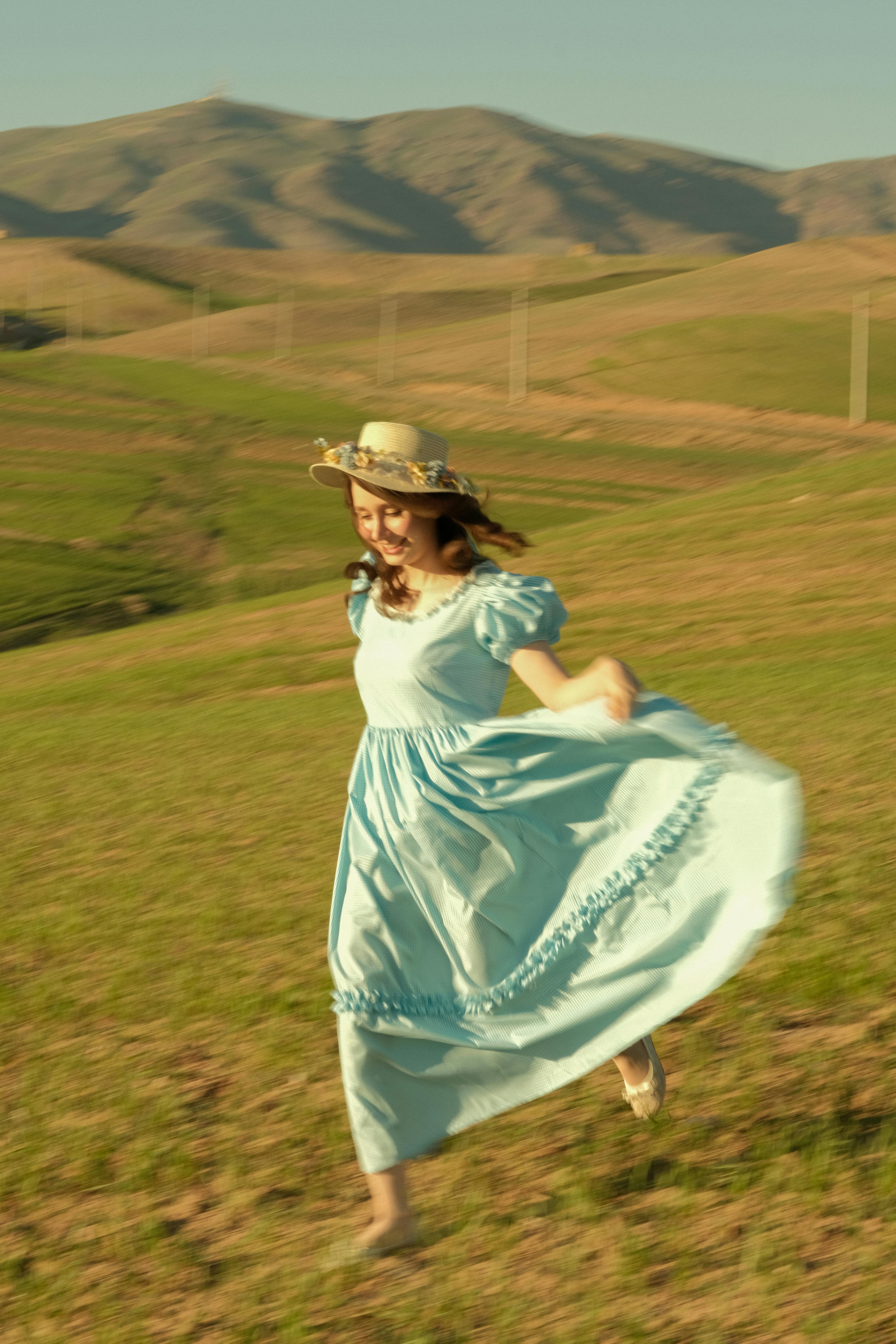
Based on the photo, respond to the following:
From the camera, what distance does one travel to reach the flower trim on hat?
147 inches

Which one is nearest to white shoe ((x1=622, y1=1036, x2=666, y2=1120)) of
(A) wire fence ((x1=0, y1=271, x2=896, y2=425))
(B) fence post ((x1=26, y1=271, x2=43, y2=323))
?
(A) wire fence ((x1=0, y1=271, x2=896, y2=425))

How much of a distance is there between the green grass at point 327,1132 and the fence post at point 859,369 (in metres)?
43.9

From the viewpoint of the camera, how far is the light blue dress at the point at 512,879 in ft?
11.8

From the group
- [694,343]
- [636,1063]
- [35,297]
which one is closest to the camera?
[636,1063]

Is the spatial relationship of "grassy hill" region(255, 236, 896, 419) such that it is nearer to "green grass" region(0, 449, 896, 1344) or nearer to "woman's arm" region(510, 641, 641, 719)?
"green grass" region(0, 449, 896, 1344)

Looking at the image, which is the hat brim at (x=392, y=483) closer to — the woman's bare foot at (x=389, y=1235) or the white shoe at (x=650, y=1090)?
the white shoe at (x=650, y=1090)

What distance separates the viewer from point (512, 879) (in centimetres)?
369

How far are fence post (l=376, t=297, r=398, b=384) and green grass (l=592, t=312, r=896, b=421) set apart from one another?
10244mm

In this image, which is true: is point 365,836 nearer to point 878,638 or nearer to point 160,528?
point 878,638

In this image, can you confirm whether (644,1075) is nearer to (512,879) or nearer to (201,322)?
(512,879)

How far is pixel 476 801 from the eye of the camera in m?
3.68

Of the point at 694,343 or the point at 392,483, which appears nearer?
the point at 392,483

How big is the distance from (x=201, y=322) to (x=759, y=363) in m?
43.7

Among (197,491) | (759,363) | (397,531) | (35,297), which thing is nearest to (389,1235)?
(397,531)
